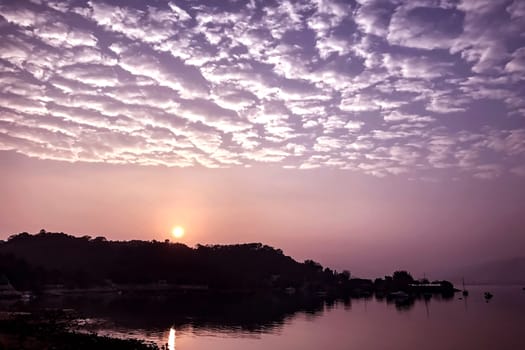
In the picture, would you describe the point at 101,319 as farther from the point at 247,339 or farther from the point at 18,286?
the point at 18,286

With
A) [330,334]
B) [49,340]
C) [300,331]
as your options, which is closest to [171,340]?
[49,340]

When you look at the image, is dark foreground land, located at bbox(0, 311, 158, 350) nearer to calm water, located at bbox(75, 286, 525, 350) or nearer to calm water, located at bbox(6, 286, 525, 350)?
calm water, located at bbox(6, 286, 525, 350)

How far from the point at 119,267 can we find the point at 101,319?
12114 centimetres

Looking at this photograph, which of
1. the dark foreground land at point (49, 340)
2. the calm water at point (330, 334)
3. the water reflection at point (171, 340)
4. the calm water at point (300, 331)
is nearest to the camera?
the dark foreground land at point (49, 340)

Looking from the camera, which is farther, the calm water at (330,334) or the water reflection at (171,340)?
the calm water at (330,334)

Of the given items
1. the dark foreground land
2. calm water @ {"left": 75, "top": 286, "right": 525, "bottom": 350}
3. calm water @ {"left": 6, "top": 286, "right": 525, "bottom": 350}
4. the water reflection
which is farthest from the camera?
calm water @ {"left": 6, "top": 286, "right": 525, "bottom": 350}

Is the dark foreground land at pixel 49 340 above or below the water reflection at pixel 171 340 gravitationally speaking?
above

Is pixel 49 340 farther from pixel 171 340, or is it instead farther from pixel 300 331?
pixel 300 331

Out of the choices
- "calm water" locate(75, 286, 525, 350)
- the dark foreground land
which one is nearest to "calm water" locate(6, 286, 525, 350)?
"calm water" locate(75, 286, 525, 350)

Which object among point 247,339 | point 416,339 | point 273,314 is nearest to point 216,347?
point 247,339

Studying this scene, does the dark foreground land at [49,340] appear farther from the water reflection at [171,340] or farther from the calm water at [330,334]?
the calm water at [330,334]

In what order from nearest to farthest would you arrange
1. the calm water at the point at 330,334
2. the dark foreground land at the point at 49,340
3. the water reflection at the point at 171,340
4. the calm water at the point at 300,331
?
the dark foreground land at the point at 49,340, the water reflection at the point at 171,340, the calm water at the point at 330,334, the calm water at the point at 300,331

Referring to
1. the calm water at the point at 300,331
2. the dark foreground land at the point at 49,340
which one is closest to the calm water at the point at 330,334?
the calm water at the point at 300,331

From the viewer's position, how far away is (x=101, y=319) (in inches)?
3164
